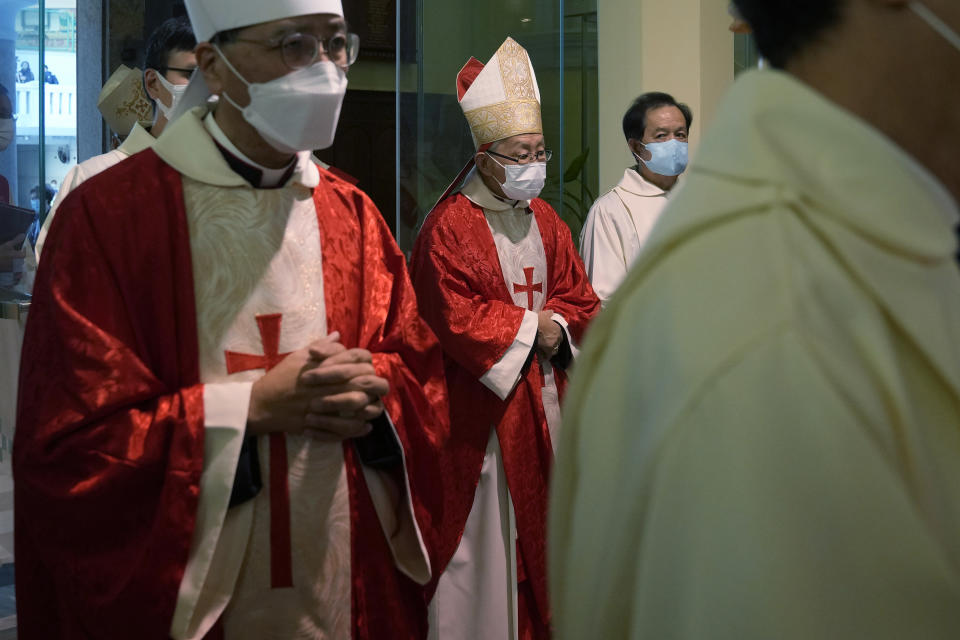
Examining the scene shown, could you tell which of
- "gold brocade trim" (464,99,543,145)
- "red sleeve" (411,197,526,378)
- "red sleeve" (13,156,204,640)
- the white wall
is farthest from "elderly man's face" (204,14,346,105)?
the white wall

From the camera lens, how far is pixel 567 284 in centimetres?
419

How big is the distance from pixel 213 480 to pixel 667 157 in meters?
3.98

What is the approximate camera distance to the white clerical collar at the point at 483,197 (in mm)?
4070

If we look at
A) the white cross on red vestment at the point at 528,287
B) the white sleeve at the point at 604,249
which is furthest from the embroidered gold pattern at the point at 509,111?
the white sleeve at the point at 604,249

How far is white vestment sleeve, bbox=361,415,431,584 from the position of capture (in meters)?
2.32

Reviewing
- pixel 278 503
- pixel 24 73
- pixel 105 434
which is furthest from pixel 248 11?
pixel 24 73

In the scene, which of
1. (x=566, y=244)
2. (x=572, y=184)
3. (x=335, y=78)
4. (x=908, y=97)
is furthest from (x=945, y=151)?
(x=572, y=184)

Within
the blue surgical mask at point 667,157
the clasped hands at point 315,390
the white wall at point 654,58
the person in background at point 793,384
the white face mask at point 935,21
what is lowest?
the clasped hands at point 315,390

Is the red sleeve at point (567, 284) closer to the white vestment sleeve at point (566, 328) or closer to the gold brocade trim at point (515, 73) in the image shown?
the white vestment sleeve at point (566, 328)

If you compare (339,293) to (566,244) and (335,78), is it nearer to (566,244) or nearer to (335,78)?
(335,78)

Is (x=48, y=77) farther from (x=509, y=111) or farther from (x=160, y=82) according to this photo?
(x=509, y=111)

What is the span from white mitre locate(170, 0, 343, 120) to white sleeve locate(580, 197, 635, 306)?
116 inches

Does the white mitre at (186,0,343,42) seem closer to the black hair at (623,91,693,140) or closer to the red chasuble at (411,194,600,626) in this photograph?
the red chasuble at (411,194,600,626)

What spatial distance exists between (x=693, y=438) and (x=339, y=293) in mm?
1680
